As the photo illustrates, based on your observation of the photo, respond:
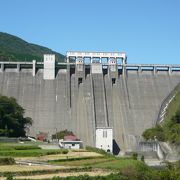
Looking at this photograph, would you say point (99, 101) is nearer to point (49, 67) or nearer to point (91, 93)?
point (91, 93)

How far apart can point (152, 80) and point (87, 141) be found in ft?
53.1

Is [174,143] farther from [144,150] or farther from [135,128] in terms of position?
[135,128]

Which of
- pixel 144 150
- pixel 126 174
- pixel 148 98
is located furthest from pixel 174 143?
pixel 126 174

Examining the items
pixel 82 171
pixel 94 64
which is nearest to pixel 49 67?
pixel 94 64

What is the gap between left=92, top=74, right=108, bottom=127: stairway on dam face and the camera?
2899 inches

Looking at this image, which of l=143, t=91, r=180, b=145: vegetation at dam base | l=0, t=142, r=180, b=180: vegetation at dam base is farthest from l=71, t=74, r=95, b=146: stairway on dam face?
l=0, t=142, r=180, b=180: vegetation at dam base

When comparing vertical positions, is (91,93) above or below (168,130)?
above

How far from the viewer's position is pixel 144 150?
215 feet

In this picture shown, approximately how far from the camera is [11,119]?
65.3 metres

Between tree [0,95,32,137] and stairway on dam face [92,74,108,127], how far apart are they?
37.0ft

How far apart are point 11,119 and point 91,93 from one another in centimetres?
1558

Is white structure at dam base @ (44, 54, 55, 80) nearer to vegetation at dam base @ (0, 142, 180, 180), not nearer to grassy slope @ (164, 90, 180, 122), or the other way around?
grassy slope @ (164, 90, 180, 122)

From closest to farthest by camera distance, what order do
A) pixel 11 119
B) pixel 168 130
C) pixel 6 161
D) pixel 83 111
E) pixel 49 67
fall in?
pixel 6 161
pixel 11 119
pixel 168 130
pixel 83 111
pixel 49 67

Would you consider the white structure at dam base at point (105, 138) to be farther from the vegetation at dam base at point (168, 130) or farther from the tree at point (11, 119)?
the tree at point (11, 119)
